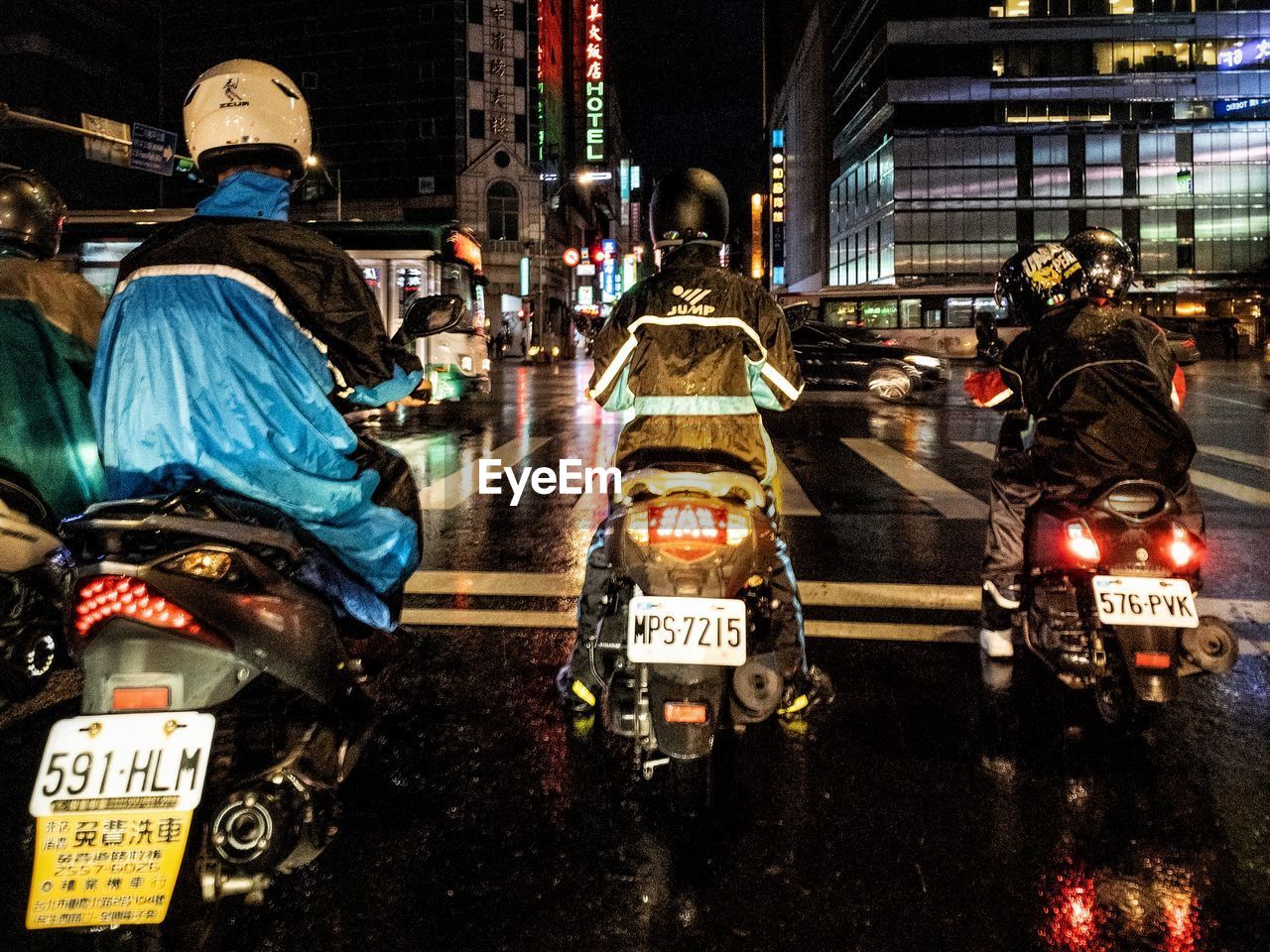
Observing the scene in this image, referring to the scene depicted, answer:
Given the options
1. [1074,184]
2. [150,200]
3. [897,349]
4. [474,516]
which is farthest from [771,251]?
[474,516]

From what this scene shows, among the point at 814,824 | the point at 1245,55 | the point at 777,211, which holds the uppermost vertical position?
the point at 1245,55

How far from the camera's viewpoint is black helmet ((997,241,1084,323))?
153 inches

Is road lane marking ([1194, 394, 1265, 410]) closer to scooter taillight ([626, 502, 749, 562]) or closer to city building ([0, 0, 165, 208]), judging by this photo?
scooter taillight ([626, 502, 749, 562])

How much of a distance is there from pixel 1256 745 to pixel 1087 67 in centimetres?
6564

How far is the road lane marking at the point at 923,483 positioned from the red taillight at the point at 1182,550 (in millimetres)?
4133

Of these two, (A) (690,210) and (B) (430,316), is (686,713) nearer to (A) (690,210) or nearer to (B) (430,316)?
(B) (430,316)

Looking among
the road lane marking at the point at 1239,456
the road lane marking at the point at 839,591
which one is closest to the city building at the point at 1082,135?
the road lane marking at the point at 1239,456

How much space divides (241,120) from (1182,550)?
3524 mm

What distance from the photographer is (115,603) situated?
1999 mm

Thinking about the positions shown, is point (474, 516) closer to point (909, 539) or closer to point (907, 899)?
point (909, 539)

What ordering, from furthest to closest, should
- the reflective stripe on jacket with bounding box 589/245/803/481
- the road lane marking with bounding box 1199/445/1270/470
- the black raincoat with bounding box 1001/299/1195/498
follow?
the road lane marking with bounding box 1199/445/1270/470 < the black raincoat with bounding box 1001/299/1195/498 < the reflective stripe on jacket with bounding box 589/245/803/481

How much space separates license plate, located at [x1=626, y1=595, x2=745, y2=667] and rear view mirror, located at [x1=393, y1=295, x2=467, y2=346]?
105 cm

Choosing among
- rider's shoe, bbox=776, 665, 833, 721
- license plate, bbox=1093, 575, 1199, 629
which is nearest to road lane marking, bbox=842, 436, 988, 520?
license plate, bbox=1093, 575, 1199, 629

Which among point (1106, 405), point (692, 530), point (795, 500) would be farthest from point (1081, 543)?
point (795, 500)
